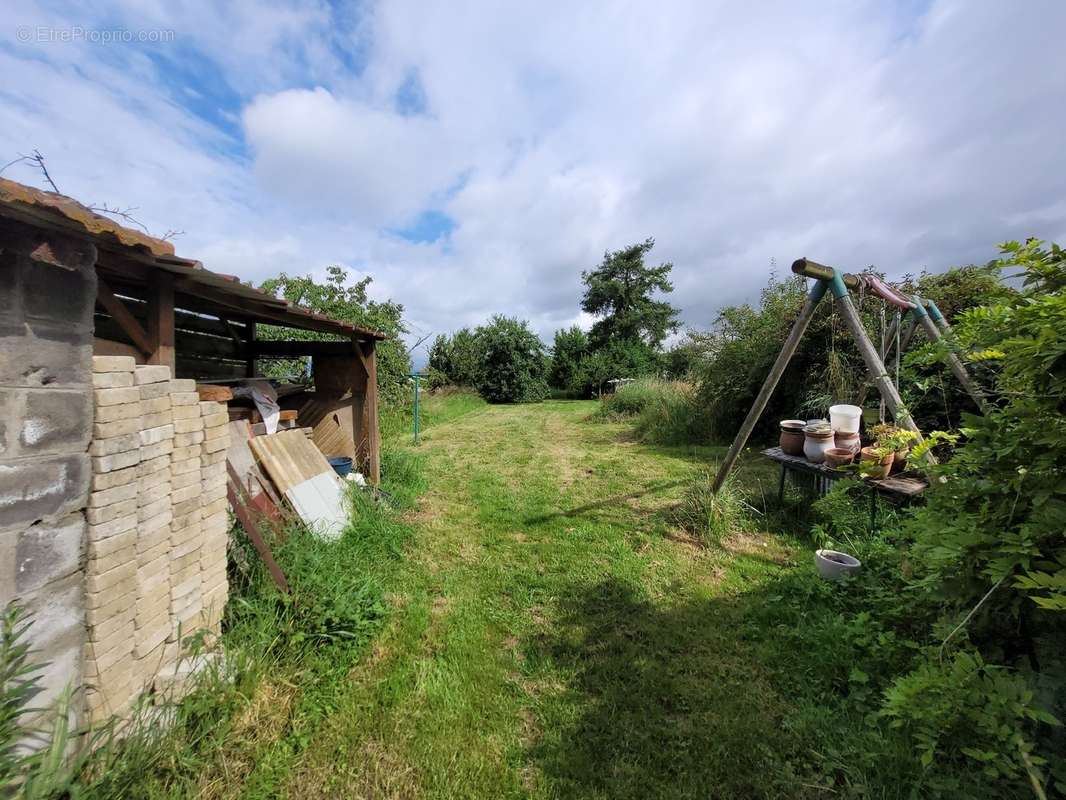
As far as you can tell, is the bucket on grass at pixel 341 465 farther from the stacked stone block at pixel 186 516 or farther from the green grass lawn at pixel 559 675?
the stacked stone block at pixel 186 516

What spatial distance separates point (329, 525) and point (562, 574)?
2.20 m

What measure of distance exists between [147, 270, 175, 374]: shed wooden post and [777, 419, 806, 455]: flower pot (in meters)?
5.59

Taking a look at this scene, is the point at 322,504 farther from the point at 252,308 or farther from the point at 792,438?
the point at 792,438

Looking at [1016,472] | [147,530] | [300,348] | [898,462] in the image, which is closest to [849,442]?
[898,462]

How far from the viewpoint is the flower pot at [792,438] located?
15.0 ft

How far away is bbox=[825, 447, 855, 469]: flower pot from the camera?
3.92 meters

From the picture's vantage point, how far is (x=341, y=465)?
517cm

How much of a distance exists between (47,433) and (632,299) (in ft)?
92.8

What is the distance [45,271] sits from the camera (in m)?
1.60

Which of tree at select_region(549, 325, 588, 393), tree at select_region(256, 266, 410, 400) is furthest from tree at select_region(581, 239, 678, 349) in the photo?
tree at select_region(256, 266, 410, 400)

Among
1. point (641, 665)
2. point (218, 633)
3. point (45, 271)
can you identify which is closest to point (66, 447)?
point (45, 271)

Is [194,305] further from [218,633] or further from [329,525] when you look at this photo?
[218,633]

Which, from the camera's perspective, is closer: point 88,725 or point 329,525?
point 88,725

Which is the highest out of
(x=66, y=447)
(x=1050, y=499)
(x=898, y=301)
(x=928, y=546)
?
(x=898, y=301)
